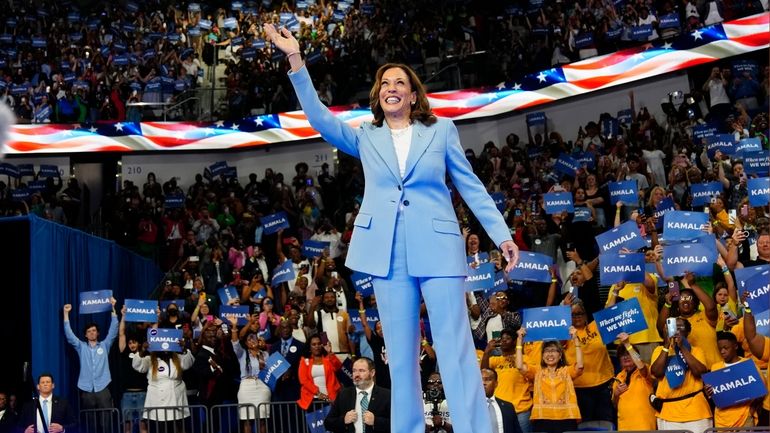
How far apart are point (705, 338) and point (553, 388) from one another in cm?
127

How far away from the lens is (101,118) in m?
21.3

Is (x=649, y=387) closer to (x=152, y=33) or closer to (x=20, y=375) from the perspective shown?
(x=20, y=375)

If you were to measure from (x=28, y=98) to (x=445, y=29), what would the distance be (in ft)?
27.8

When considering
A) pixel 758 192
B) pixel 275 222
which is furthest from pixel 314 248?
pixel 758 192

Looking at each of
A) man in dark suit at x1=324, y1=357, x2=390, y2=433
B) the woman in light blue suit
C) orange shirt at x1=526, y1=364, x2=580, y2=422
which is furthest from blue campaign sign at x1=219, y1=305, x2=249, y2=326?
the woman in light blue suit

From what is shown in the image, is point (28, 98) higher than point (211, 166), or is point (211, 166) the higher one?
point (28, 98)

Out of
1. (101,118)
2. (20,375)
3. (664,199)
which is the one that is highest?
(101,118)

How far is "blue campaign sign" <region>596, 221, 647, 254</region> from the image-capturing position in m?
9.91

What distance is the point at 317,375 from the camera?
1023 cm

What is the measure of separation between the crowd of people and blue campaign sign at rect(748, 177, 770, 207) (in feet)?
24.6

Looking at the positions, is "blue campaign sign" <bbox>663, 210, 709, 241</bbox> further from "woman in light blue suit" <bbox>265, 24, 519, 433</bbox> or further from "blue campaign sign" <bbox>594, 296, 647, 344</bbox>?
"woman in light blue suit" <bbox>265, 24, 519, 433</bbox>

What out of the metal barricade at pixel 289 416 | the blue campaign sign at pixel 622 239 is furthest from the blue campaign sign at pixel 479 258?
the metal barricade at pixel 289 416

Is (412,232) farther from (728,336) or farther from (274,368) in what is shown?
(274,368)

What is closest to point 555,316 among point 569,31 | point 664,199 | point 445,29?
point 664,199
